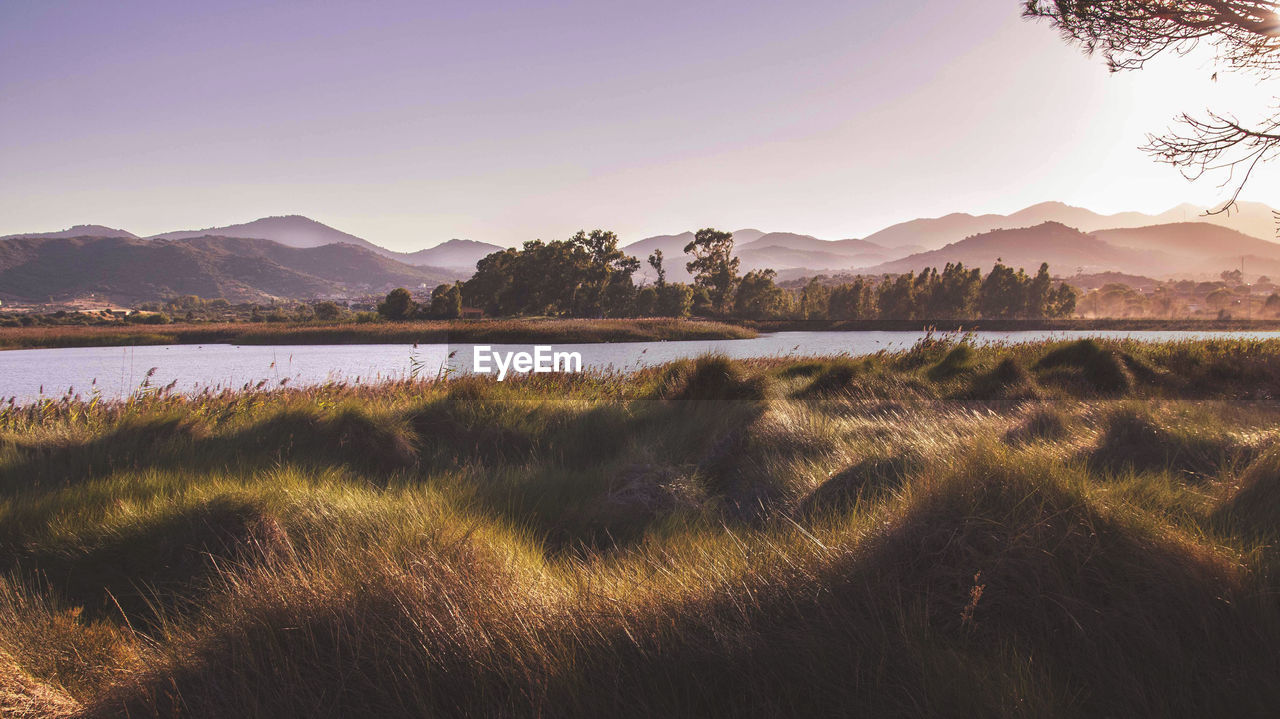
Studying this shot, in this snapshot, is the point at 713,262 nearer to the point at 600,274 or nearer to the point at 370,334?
the point at 600,274

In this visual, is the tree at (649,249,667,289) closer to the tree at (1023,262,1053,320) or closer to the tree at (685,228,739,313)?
the tree at (685,228,739,313)

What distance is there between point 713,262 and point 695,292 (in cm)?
509

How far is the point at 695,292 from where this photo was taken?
78438mm

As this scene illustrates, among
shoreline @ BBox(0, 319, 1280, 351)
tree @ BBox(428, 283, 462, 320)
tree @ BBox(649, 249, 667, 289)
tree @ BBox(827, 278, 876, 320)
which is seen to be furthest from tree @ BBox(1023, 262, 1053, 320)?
tree @ BBox(428, 283, 462, 320)

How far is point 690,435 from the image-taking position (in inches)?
279

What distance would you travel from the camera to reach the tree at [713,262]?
7806 cm

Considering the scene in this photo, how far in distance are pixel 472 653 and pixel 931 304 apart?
260 feet

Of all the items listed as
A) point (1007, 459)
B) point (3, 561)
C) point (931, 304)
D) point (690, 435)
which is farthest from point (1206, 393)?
point (931, 304)

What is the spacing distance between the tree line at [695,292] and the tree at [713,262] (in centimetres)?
14

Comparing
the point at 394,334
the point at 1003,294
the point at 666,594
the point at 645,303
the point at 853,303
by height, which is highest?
the point at 1003,294

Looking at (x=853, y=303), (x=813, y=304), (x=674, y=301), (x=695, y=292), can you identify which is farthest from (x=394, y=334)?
(x=813, y=304)

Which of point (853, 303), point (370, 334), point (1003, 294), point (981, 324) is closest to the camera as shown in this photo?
point (370, 334)

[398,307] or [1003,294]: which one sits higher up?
[1003,294]

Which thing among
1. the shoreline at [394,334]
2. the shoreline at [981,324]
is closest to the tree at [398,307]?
the shoreline at [394,334]
